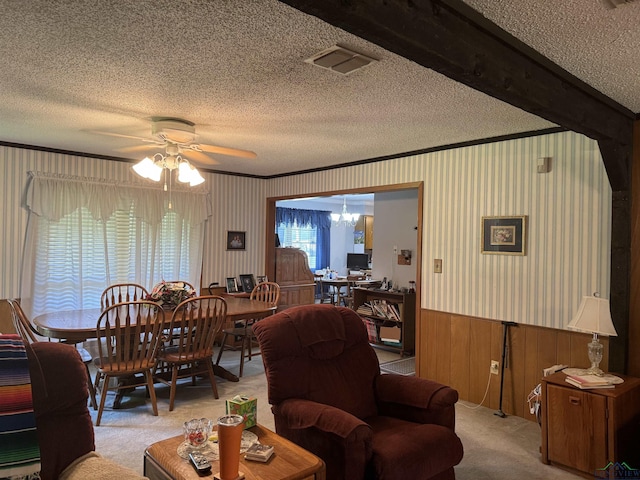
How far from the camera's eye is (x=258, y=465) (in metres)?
1.90

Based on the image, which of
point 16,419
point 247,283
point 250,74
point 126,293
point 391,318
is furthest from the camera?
point 247,283

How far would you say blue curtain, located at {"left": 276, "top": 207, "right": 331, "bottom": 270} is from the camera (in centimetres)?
1023

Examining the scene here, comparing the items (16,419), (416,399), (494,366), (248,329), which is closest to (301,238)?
(248,329)

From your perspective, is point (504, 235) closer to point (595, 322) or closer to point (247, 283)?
point (595, 322)

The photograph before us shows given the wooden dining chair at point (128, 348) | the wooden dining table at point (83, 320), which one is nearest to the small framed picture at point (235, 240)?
the wooden dining table at point (83, 320)

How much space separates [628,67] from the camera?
2.28 m

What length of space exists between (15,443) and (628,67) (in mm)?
3110

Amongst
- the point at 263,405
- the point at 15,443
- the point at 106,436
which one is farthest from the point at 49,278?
the point at 15,443

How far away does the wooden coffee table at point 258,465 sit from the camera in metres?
1.83

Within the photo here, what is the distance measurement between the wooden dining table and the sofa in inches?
68.5

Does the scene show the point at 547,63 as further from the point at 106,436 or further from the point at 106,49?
the point at 106,436

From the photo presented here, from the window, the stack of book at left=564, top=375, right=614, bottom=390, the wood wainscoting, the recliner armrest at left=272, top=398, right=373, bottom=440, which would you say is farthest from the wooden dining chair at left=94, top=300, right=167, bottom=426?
the window

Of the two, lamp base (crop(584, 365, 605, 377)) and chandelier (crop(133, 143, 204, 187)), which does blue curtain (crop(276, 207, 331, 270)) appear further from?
lamp base (crop(584, 365, 605, 377))

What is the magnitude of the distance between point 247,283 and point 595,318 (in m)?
4.32
